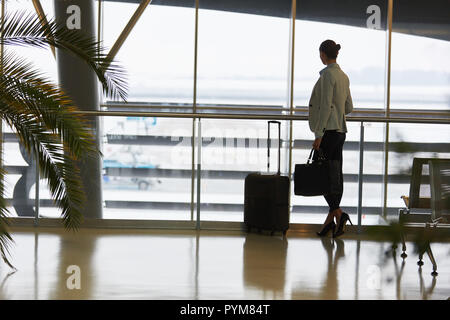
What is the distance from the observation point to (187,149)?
20.6 ft

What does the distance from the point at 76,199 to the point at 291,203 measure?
2460mm

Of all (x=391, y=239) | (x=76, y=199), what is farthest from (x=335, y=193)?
(x=391, y=239)

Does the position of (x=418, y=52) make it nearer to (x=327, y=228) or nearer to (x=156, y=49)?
(x=156, y=49)

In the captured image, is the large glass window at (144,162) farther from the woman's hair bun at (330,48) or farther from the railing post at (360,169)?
the railing post at (360,169)

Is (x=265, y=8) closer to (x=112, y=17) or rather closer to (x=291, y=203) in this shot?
(x=112, y=17)

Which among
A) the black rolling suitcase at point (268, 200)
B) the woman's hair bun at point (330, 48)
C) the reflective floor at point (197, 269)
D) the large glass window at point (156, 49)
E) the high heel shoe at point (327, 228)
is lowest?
the reflective floor at point (197, 269)

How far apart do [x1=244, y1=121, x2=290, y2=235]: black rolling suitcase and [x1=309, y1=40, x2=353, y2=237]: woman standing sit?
392 mm

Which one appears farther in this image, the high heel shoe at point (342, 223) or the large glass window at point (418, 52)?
the large glass window at point (418, 52)

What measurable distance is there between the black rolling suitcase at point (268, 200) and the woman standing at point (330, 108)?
0.39 metres

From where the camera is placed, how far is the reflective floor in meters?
3.81

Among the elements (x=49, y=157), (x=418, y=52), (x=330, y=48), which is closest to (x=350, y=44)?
(x=418, y=52)

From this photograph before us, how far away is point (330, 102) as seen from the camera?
18.7 ft

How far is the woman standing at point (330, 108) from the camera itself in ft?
18.7

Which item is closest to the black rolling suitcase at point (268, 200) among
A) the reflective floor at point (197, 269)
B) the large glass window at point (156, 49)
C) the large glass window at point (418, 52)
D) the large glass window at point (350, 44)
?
the reflective floor at point (197, 269)
